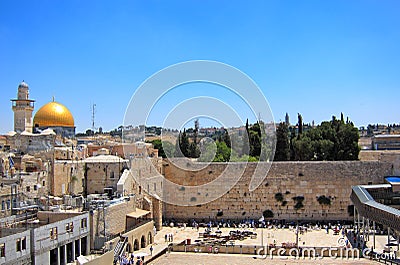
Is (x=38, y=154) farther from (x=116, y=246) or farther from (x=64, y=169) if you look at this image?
(x=116, y=246)

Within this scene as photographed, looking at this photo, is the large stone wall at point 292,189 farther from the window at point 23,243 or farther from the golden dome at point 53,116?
Result: the window at point 23,243

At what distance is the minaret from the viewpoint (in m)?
27.4

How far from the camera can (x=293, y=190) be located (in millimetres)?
24516

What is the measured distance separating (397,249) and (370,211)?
74.2 inches

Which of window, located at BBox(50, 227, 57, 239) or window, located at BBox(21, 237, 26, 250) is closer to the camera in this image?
window, located at BBox(21, 237, 26, 250)

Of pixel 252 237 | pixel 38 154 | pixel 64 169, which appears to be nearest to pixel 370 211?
pixel 252 237

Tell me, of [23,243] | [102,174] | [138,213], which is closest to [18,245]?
[23,243]

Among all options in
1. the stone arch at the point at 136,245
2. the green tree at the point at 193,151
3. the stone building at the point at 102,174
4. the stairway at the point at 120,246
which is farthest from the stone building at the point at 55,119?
the stairway at the point at 120,246

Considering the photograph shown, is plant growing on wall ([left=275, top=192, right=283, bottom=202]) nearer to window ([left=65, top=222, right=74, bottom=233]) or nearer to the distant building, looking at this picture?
window ([left=65, top=222, right=74, bottom=233])

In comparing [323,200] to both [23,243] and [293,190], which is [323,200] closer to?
[293,190]

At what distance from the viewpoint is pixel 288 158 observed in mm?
30688

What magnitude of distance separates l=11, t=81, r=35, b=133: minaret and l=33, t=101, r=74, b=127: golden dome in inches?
25.6

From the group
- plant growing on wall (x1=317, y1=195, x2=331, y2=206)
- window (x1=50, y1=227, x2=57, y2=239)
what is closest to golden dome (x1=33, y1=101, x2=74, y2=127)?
window (x1=50, y1=227, x2=57, y2=239)

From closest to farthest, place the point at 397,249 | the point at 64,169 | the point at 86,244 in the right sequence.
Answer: the point at 86,244
the point at 397,249
the point at 64,169
